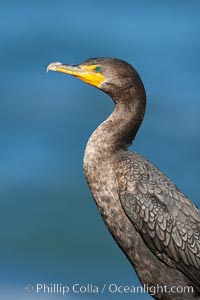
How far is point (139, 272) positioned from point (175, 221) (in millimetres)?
431

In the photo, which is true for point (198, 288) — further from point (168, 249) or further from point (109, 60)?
point (109, 60)

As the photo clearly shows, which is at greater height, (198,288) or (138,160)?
(138,160)

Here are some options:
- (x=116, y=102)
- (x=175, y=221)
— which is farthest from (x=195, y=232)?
(x=116, y=102)

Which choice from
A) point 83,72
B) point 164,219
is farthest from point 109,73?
point 164,219

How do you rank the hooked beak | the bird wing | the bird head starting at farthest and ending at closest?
the hooked beak < the bird head < the bird wing

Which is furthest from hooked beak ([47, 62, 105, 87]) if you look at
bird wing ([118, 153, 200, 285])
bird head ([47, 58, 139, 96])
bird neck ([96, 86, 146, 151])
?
bird wing ([118, 153, 200, 285])

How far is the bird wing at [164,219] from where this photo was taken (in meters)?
12.4

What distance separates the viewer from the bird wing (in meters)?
12.4

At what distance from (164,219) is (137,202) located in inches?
8.0

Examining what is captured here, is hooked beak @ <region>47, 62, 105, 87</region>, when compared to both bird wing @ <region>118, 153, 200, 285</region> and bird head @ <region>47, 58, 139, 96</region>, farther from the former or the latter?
bird wing @ <region>118, 153, 200, 285</region>

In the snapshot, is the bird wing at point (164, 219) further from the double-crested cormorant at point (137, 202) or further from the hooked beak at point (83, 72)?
the hooked beak at point (83, 72)

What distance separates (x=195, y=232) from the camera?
1244 cm

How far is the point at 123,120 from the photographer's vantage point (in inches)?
499

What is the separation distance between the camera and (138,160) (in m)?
12.7
